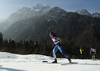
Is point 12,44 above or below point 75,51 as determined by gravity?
above

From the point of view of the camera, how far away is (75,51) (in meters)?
112

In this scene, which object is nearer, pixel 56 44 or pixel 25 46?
pixel 56 44

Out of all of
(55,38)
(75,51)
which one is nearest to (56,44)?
(55,38)

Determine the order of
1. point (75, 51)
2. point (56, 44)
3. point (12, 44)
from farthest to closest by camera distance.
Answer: point (75, 51)
point (12, 44)
point (56, 44)

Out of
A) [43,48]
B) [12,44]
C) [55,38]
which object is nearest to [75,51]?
[43,48]

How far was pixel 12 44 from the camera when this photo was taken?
279 ft

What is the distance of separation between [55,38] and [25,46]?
261ft

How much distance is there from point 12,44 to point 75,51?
60.4m

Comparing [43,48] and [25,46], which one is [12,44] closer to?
[25,46]

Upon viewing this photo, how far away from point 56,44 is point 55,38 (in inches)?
20.0

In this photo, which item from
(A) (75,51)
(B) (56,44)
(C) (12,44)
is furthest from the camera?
(A) (75,51)

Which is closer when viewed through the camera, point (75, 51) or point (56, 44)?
point (56, 44)

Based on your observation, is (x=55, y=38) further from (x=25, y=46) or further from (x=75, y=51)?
(x=75, y=51)

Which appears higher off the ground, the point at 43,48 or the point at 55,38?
the point at 55,38
